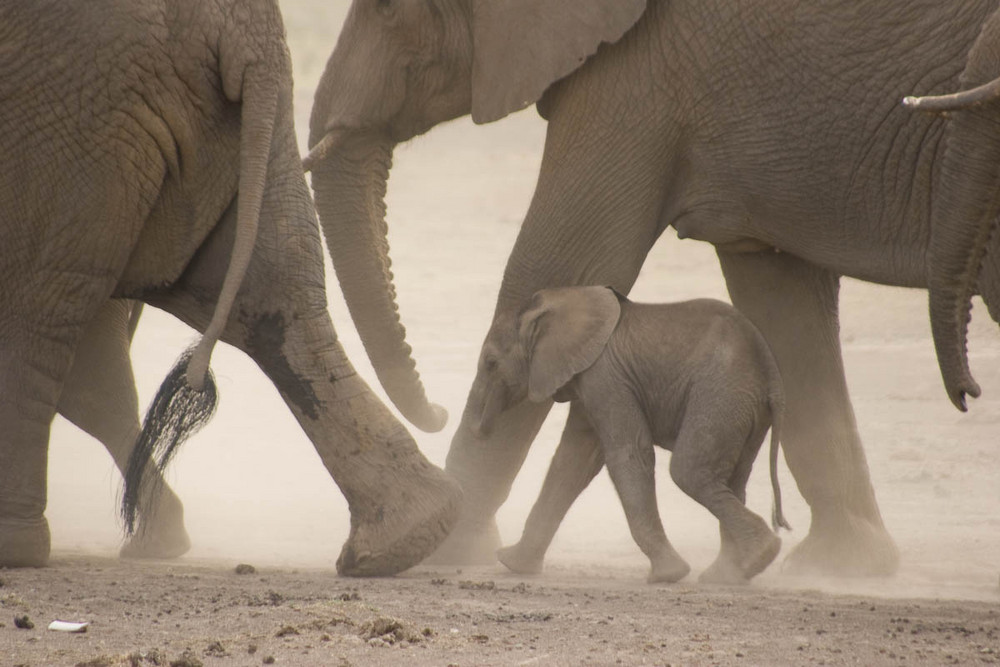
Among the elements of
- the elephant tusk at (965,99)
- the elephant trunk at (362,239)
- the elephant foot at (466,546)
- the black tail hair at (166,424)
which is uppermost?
the elephant trunk at (362,239)

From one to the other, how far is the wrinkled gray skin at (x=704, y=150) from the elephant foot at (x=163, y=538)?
2.99 feet

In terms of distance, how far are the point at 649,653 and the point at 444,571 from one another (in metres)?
1.81

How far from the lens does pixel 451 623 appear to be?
4027 millimetres

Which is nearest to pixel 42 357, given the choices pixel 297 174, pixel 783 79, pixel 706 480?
pixel 297 174

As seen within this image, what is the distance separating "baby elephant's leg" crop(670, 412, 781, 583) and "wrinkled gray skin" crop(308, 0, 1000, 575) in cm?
52

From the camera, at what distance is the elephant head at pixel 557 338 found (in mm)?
5297

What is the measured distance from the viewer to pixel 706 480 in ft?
16.9

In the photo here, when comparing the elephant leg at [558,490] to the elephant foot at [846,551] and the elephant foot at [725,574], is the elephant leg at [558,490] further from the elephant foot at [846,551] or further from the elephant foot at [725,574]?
the elephant foot at [846,551]

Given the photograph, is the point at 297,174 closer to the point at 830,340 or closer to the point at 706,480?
the point at 706,480

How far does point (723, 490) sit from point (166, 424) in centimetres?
171

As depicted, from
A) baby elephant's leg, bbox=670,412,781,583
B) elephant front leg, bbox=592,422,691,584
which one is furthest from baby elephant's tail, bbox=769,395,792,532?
elephant front leg, bbox=592,422,691,584

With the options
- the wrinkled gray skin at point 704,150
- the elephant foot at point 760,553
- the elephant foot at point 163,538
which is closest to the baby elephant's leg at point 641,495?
the elephant foot at point 760,553

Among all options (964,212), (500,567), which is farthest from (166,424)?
(964,212)

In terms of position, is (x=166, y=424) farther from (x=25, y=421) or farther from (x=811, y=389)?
(x=811, y=389)
